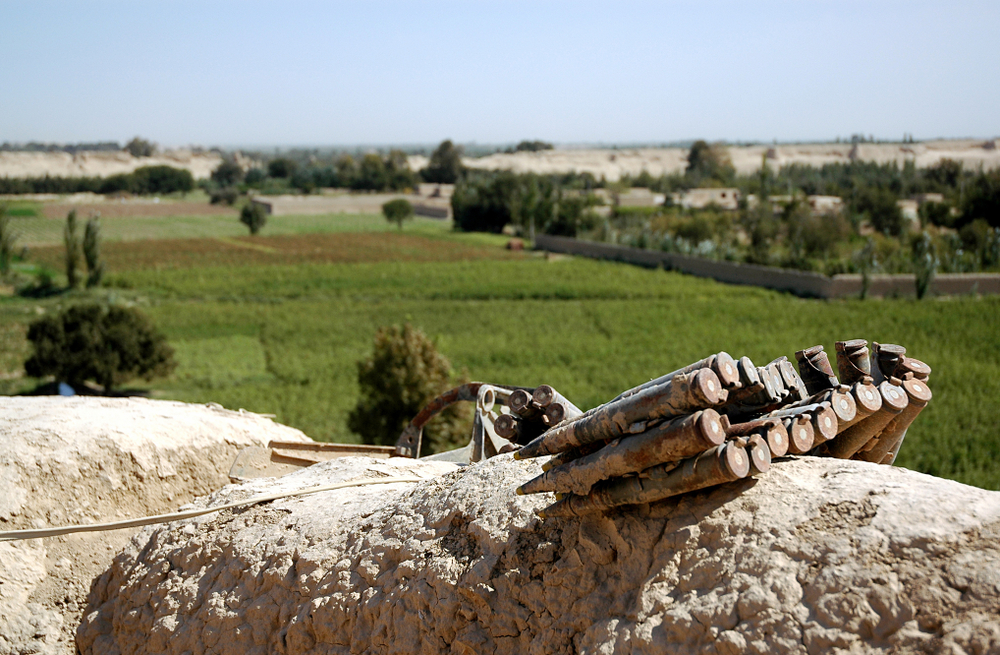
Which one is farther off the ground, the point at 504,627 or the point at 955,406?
the point at 504,627

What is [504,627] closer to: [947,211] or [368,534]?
[368,534]

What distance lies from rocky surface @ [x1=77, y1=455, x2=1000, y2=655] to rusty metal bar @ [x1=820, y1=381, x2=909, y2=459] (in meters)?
0.34

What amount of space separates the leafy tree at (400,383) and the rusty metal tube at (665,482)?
15.2 metres

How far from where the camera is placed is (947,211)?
61.0 m

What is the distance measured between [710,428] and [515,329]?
110 ft

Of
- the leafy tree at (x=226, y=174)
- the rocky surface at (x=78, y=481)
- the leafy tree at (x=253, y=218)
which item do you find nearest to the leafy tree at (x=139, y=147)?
the leafy tree at (x=226, y=174)

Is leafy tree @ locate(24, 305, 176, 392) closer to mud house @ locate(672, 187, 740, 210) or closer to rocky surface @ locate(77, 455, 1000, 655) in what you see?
rocky surface @ locate(77, 455, 1000, 655)

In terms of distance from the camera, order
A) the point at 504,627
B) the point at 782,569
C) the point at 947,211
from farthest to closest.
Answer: the point at 947,211 < the point at 504,627 < the point at 782,569

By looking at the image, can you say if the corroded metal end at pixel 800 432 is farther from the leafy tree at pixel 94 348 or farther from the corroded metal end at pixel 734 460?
the leafy tree at pixel 94 348

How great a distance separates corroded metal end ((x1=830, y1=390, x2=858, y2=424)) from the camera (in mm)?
3836

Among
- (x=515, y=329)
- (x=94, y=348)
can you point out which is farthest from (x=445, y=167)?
(x=94, y=348)

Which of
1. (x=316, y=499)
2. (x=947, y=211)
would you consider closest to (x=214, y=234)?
(x=947, y=211)

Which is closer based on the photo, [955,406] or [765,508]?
[765,508]

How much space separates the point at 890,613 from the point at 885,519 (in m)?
0.42
